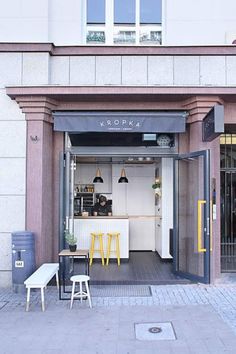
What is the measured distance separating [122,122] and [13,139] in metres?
2.22

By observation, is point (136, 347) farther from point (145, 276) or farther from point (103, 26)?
point (103, 26)

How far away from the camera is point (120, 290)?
7414 millimetres

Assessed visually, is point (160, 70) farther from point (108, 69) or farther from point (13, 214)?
point (13, 214)

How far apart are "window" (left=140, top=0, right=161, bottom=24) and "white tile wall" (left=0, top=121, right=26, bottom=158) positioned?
347 centimetres

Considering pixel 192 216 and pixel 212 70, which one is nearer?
pixel 212 70

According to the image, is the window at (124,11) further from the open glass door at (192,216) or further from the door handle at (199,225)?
the door handle at (199,225)

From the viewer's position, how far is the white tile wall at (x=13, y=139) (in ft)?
25.4

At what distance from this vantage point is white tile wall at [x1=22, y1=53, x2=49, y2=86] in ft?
25.1

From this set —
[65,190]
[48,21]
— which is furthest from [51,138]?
[48,21]

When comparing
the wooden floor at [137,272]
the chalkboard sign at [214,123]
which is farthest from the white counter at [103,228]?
the chalkboard sign at [214,123]

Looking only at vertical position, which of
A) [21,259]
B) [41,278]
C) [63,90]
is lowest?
[41,278]

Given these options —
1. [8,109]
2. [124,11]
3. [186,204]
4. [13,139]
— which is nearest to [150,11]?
[124,11]

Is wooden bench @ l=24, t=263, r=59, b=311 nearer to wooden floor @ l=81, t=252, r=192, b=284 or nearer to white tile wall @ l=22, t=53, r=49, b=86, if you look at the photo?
wooden floor @ l=81, t=252, r=192, b=284

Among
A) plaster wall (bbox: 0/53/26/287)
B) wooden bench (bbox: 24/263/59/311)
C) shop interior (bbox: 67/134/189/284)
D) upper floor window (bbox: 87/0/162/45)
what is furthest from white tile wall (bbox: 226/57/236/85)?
wooden bench (bbox: 24/263/59/311)
